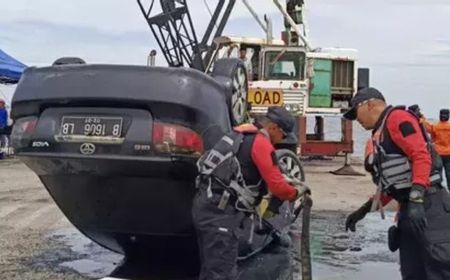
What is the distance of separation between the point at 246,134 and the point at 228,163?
28cm

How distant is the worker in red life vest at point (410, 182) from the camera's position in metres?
4.41

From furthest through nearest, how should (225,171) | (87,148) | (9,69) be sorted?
(9,69) < (87,148) < (225,171)

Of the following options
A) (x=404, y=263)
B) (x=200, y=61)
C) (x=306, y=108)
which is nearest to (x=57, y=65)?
(x=404, y=263)

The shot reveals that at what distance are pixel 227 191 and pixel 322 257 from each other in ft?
9.02

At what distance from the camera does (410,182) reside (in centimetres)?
450

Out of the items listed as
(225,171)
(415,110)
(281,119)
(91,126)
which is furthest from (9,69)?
(415,110)

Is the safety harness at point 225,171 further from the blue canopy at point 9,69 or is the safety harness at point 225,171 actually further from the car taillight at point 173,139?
the blue canopy at point 9,69

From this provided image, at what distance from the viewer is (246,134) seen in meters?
4.94

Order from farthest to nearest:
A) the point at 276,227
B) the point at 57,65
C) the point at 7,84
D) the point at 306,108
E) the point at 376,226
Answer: the point at 7,84 → the point at 306,108 → the point at 376,226 → the point at 276,227 → the point at 57,65

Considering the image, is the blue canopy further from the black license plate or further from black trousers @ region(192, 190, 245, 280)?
black trousers @ region(192, 190, 245, 280)

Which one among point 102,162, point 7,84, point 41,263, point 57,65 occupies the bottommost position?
point 41,263

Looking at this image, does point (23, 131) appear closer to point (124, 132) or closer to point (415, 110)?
point (124, 132)

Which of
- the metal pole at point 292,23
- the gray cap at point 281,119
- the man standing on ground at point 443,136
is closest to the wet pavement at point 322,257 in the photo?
the gray cap at point 281,119

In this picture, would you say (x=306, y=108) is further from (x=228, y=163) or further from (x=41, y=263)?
(x=228, y=163)
